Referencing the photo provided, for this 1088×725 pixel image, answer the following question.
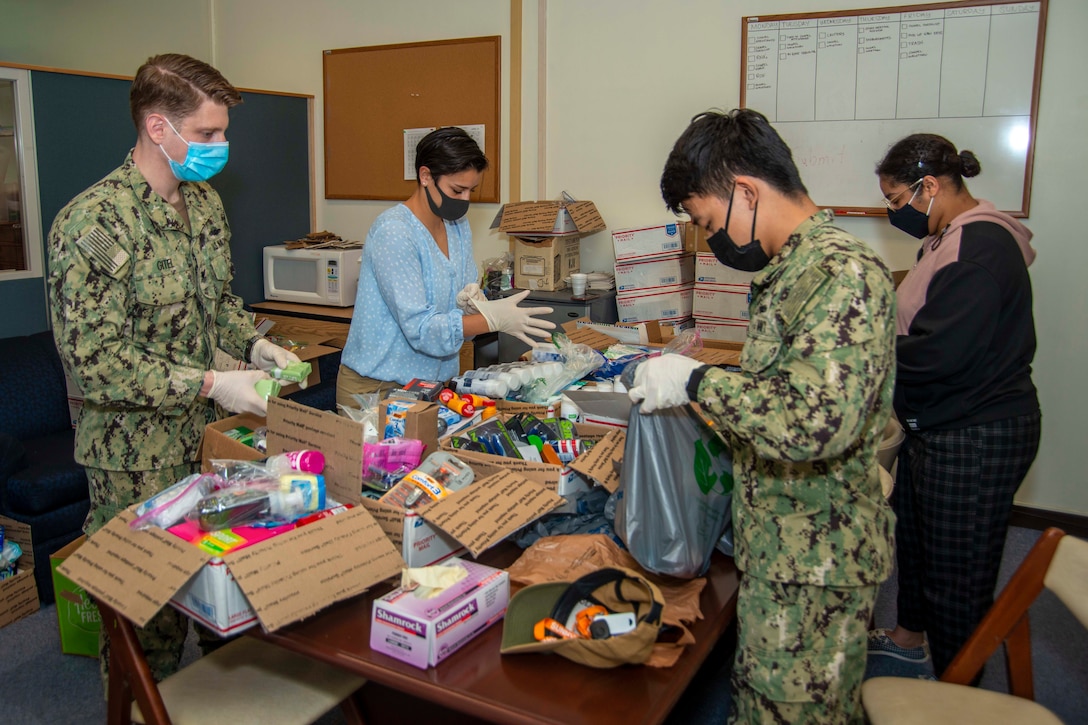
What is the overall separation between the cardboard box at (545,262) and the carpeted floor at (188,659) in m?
2.03

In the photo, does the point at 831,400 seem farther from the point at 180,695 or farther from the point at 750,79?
the point at 750,79

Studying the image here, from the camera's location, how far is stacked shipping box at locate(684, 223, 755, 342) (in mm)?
3666

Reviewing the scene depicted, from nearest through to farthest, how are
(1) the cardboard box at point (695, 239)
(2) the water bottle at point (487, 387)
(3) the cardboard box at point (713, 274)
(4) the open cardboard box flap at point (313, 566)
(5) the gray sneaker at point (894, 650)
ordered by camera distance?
1. (4) the open cardboard box flap at point (313, 566)
2. (2) the water bottle at point (487, 387)
3. (5) the gray sneaker at point (894, 650)
4. (3) the cardboard box at point (713, 274)
5. (1) the cardboard box at point (695, 239)

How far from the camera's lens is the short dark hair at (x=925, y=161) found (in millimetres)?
2346

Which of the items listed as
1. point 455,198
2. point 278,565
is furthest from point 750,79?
point 278,565

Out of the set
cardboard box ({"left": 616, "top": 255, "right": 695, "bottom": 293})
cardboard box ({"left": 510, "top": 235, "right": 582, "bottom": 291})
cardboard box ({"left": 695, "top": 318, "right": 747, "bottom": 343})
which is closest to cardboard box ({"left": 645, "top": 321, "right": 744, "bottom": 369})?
cardboard box ({"left": 695, "top": 318, "right": 747, "bottom": 343})

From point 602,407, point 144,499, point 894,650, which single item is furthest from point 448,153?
point 894,650

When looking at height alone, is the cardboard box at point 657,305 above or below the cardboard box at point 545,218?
below

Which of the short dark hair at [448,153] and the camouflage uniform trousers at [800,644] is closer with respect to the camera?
the camouflage uniform trousers at [800,644]

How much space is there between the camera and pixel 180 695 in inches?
62.4

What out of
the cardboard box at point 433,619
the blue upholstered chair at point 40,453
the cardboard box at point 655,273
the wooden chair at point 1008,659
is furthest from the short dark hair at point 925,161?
the blue upholstered chair at point 40,453

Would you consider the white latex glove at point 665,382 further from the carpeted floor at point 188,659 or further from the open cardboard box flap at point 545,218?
the open cardboard box flap at point 545,218

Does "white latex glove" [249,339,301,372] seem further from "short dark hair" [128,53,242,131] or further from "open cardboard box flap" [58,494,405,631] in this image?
"open cardboard box flap" [58,494,405,631]

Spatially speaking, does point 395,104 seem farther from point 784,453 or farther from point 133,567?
point 784,453
